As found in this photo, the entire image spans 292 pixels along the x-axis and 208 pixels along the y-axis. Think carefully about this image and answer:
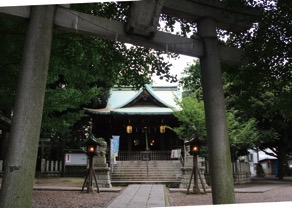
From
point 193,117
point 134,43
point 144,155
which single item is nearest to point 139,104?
point 144,155

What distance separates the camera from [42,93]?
13.4 feet

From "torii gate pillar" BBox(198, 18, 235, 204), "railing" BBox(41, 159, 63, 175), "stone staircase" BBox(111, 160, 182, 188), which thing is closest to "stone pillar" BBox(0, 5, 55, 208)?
"torii gate pillar" BBox(198, 18, 235, 204)

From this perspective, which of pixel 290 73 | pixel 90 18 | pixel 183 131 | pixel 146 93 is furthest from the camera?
pixel 146 93

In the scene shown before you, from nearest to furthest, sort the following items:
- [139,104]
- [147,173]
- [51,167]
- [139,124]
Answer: [147,173] → [51,167] → [139,124] → [139,104]

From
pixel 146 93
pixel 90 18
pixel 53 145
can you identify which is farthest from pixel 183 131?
pixel 90 18

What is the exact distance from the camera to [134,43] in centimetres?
517

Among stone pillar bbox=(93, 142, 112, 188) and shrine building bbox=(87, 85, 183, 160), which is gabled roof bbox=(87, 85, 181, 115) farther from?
stone pillar bbox=(93, 142, 112, 188)

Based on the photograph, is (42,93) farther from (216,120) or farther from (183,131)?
(183,131)

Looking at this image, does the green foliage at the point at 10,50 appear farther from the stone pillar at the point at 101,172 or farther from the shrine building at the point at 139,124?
the shrine building at the point at 139,124

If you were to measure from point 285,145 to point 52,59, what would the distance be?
66.8 feet

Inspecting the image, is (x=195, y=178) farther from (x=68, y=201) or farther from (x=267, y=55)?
(x=267, y=55)

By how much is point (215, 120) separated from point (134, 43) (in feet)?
6.51

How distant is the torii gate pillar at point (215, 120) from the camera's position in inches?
193

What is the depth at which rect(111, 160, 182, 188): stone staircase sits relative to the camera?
15.3 metres
